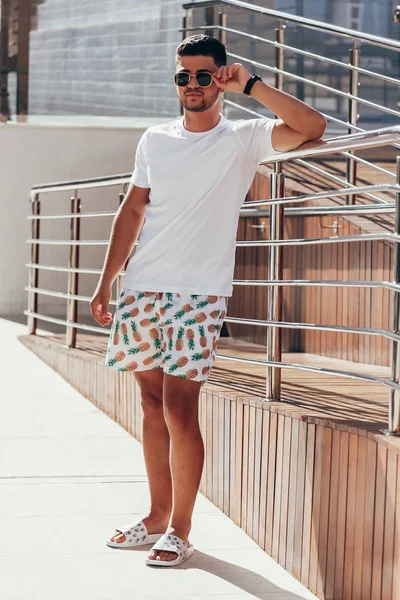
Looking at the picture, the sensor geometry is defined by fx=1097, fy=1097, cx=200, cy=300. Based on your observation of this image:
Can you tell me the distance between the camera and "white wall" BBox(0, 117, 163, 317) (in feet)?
29.5

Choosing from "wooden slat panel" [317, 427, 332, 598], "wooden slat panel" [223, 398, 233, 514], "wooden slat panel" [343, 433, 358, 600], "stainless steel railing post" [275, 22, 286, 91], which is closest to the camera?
"wooden slat panel" [343, 433, 358, 600]

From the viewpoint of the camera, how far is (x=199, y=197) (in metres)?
3.08

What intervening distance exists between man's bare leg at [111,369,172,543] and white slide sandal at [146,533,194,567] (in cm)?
19

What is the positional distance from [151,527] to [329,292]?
241 centimetres

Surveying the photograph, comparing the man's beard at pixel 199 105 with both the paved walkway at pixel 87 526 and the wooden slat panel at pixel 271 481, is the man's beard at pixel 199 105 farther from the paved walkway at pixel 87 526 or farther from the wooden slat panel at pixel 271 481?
the paved walkway at pixel 87 526

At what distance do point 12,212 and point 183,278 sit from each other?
6149 mm

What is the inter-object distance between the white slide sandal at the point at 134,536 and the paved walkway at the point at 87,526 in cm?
2

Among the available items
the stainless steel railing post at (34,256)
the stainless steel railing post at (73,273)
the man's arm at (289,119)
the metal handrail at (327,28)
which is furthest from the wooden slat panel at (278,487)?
the stainless steel railing post at (34,256)

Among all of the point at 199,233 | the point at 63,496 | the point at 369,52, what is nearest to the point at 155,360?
the point at 199,233

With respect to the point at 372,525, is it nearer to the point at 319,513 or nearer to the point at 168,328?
the point at 319,513

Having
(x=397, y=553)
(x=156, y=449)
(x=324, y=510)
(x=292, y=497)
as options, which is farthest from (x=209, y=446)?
(x=397, y=553)

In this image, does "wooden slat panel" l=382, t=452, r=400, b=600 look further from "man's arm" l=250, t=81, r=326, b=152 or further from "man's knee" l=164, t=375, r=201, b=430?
"man's arm" l=250, t=81, r=326, b=152

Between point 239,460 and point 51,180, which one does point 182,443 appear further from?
point 51,180

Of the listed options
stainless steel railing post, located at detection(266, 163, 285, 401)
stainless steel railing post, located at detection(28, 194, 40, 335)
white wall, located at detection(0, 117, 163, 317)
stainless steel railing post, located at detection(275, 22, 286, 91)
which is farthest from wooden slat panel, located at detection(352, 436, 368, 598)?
white wall, located at detection(0, 117, 163, 317)
